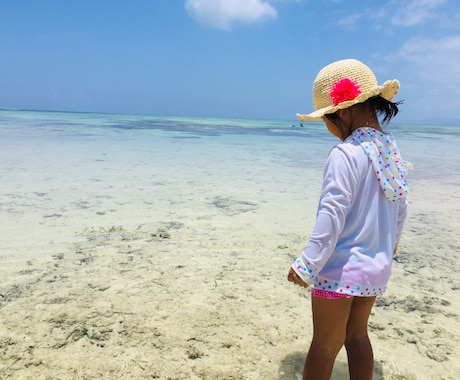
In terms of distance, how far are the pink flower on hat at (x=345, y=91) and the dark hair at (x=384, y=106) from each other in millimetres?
86

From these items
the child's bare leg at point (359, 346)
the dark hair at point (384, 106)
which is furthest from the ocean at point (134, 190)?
the dark hair at point (384, 106)

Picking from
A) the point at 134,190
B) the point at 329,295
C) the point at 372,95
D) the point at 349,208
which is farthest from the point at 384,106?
the point at 134,190

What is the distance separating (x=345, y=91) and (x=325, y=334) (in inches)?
39.2

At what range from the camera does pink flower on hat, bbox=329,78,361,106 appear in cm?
153

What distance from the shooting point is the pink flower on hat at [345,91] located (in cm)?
153

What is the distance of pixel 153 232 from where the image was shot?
162 inches

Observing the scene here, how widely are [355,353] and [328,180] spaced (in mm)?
871

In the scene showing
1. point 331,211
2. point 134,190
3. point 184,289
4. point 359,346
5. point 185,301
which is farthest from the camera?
point 134,190

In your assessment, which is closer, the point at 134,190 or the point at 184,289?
the point at 184,289

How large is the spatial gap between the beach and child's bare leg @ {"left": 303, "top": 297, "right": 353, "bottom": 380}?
0.50 metres

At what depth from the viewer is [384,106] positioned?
162cm

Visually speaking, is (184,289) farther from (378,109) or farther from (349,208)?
(378,109)

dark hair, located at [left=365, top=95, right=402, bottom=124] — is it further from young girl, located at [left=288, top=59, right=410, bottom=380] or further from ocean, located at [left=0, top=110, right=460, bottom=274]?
ocean, located at [left=0, top=110, right=460, bottom=274]

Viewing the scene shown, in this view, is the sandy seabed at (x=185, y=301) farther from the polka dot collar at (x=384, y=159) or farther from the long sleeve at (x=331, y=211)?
the polka dot collar at (x=384, y=159)
